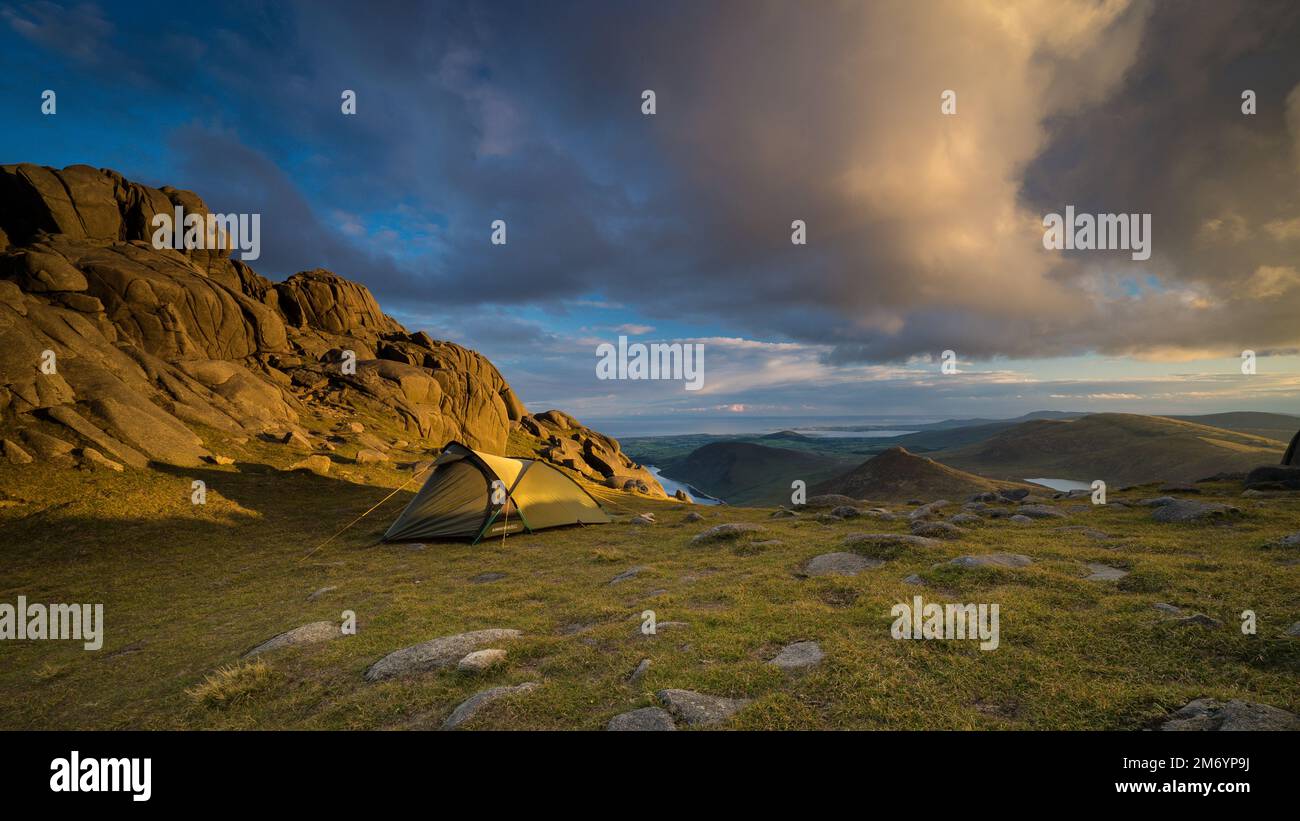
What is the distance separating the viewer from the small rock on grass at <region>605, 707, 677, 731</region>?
602 cm

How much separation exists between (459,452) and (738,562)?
16.0 meters

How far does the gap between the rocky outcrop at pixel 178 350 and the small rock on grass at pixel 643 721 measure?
1398 inches

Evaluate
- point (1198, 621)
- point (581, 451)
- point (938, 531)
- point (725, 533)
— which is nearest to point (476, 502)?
point (725, 533)

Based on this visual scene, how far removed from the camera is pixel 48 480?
23859mm

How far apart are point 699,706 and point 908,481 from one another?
127 m

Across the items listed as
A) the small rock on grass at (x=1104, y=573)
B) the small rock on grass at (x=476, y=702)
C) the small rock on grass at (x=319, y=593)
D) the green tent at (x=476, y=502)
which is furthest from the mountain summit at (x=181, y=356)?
the small rock on grass at (x=1104, y=573)

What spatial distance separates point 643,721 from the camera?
20.2ft

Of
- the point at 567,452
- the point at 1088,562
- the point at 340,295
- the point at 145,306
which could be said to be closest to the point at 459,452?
the point at 1088,562

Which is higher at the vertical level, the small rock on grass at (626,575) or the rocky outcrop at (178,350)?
the rocky outcrop at (178,350)

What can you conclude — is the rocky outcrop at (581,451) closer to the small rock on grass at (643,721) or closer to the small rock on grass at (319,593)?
the small rock on grass at (319,593)

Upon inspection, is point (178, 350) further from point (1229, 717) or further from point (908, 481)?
point (908, 481)

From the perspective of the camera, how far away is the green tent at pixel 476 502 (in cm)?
2386

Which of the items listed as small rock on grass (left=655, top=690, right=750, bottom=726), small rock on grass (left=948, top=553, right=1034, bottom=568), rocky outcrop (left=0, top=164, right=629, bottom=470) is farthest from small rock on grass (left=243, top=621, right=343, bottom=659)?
rocky outcrop (left=0, top=164, right=629, bottom=470)
